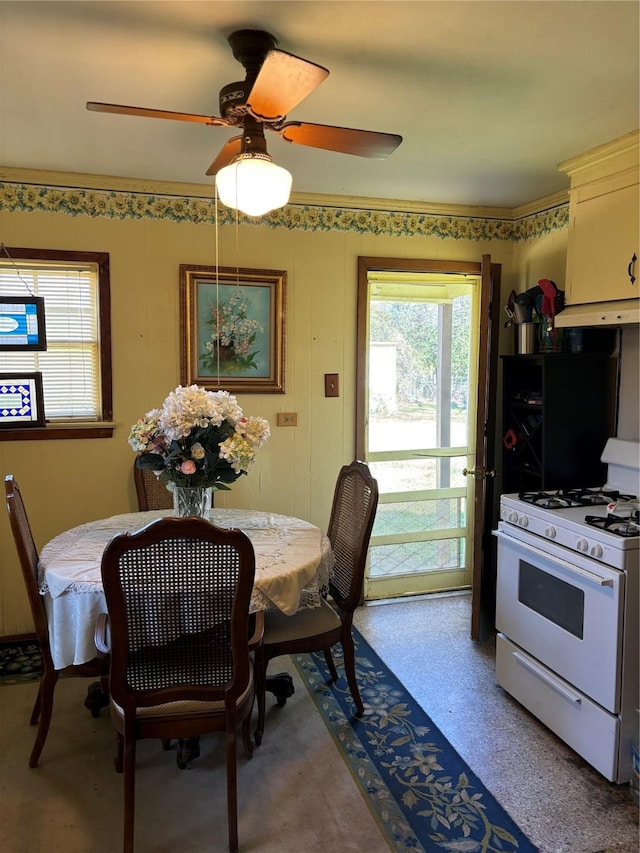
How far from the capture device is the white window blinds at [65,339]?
3240 mm

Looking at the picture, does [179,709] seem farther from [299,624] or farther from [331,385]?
[331,385]

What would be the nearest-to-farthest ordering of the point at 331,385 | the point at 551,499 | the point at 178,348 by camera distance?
the point at 551,499 < the point at 178,348 < the point at 331,385

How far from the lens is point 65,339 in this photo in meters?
3.31

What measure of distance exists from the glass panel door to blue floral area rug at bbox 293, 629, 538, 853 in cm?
120

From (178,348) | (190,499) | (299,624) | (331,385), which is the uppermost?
(178,348)

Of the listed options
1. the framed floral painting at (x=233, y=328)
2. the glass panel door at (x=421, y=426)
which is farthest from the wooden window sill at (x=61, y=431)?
the glass panel door at (x=421, y=426)

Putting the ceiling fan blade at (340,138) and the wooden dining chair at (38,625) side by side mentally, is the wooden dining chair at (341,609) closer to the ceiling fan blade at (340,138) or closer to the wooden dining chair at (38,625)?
the wooden dining chair at (38,625)

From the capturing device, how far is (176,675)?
6.07ft

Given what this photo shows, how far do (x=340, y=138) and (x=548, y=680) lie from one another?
2.21 meters

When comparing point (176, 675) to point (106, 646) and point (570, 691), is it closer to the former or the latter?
point (106, 646)

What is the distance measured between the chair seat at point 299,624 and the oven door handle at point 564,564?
865mm

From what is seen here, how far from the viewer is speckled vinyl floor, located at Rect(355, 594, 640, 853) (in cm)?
203

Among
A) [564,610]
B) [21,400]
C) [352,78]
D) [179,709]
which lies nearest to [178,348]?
[21,400]

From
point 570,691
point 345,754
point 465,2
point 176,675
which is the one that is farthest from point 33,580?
point 465,2
